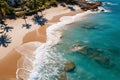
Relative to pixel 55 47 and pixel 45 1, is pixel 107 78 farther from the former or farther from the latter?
pixel 45 1

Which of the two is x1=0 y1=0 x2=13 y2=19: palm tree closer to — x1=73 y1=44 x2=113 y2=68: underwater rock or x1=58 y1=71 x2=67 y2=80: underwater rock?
x1=73 y1=44 x2=113 y2=68: underwater rock

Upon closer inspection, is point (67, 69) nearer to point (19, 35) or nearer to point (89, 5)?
point (19, 35)

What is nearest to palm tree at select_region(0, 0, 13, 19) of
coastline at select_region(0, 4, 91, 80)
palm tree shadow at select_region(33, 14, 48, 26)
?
palm tree shadow at select_region(33, 14, 48, 26)

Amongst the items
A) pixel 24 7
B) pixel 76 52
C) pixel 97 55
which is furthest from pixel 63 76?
pixel 24 7

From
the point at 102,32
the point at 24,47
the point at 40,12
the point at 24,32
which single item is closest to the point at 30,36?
the point at 24,32

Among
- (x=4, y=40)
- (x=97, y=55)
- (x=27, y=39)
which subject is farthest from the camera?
(x=27, y=39)

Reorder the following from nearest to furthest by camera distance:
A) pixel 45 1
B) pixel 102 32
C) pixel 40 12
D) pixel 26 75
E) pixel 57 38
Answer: pixel 26 75 → pixel 57 38 → pixel 102 32 → pixel 40 12 → pixel 45 1

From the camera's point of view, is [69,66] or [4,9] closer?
[69,66]
